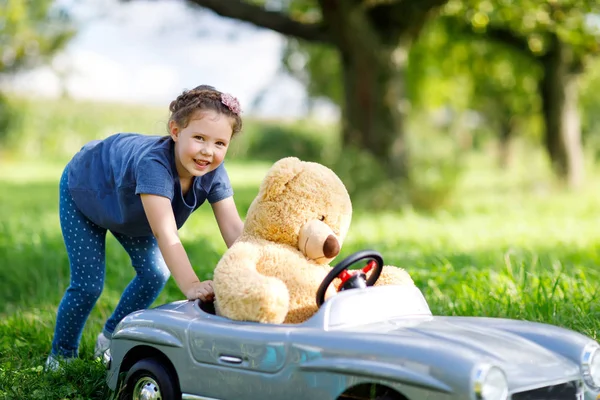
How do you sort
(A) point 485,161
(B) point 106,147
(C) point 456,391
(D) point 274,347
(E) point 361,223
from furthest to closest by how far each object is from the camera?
(A) point 485,161, (E) point 361,223, (B) point 106,147, (D) point 274,347, (C) point 456,391

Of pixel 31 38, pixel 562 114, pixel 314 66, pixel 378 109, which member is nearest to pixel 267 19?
pixel 378 109

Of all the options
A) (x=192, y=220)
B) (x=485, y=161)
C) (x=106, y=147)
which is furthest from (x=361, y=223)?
(x=485, y=161)

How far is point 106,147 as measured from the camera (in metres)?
3.69

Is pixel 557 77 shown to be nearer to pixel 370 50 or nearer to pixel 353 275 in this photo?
pixel 370 50

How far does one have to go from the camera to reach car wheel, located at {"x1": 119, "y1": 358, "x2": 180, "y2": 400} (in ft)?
9.12

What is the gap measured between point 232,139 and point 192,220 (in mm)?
6167

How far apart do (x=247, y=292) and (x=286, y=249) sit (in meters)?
0.38

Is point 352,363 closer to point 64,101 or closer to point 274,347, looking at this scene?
point 274,347

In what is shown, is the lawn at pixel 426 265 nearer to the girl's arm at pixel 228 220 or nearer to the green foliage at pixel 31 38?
the girl's arm at pixel 228 220

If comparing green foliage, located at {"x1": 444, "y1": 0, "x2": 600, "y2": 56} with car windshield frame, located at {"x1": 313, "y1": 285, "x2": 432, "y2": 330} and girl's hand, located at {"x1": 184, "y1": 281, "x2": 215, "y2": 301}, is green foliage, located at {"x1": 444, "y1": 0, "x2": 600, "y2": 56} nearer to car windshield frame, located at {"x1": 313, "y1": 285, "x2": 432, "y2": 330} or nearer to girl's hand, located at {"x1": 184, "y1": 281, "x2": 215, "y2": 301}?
car windshield frame, located at {"x1": 313, "y1": 285, "x2": 432, "y2": 330}

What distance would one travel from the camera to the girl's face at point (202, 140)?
3.12 m

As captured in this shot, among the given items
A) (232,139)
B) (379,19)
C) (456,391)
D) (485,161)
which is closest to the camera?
(456,391)

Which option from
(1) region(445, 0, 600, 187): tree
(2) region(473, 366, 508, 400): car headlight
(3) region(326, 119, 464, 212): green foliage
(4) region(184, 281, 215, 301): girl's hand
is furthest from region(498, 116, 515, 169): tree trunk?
(2) region(473, 366, 508, 400): car headlight

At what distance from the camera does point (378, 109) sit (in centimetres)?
1095
